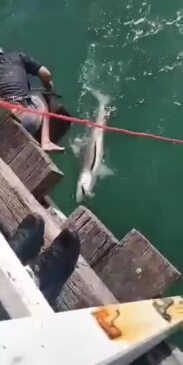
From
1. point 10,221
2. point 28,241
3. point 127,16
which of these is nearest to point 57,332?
point 28,241

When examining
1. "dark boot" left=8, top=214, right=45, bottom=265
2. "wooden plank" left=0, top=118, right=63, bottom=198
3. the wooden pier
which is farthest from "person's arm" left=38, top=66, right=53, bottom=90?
"dark boot" left=8, top=214, right=45, bottom=265

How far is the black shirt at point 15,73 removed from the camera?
713 centimetres

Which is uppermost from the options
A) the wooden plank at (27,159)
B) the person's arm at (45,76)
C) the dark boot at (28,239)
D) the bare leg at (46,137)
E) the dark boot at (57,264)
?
the person's arm at (45,76)

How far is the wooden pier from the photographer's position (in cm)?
486

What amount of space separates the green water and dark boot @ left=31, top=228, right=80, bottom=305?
251 cm

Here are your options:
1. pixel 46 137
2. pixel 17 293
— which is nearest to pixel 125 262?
pixel 17 293

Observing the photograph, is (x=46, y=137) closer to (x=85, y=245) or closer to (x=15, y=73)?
(x=15, y=73)

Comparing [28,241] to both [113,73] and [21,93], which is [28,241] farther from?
[113,73]

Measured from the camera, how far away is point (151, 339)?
3.73 m

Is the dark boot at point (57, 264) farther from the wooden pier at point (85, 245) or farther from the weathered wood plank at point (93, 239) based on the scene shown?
the weathered wood plank at point (93, 239)

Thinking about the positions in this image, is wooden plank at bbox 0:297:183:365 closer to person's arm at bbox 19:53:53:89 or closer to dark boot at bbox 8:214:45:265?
dark boot at bbox 8:214:45:265

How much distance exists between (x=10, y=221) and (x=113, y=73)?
4.12 m

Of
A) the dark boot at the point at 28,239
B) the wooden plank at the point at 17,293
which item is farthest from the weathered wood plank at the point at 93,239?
the wooden plank at the point at 17,293

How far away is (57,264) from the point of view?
15.3 ft
